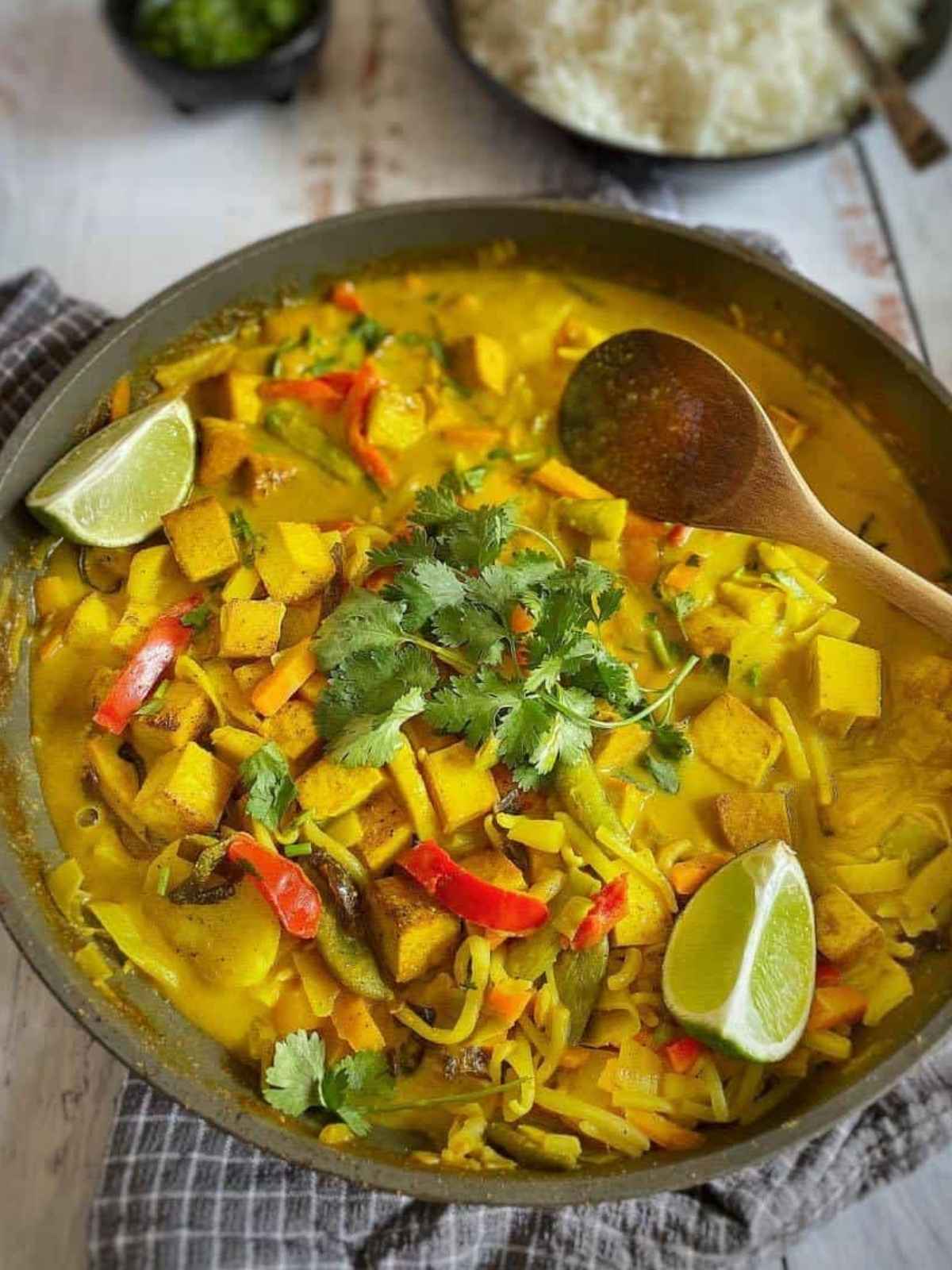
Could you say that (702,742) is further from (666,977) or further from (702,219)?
(702,219)

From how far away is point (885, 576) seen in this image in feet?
9.27

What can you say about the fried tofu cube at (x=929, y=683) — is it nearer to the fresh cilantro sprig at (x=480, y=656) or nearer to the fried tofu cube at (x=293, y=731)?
the fresh cilantro sprig at (x=480, y=656)

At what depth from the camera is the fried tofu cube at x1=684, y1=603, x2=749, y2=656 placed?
2938 mm

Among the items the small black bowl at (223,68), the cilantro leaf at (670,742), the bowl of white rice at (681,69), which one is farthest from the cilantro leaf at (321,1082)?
the small black bowl at (223,68)

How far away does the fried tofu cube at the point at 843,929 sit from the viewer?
2627 millimetres

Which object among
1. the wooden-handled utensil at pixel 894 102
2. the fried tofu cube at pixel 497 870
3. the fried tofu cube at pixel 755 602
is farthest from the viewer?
the wooden-handled utensil at pixel 894 102

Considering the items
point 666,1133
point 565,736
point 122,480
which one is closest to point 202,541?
point 122,480

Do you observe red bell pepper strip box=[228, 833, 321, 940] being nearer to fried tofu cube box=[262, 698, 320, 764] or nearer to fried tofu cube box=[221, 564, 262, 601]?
fried tofu cube box=[262, 698, 320, 764]

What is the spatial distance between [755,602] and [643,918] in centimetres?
78

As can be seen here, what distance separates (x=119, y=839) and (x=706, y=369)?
1.72m

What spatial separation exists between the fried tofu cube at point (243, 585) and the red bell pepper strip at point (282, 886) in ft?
1.92

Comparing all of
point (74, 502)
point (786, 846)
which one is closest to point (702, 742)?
point (786, 846)

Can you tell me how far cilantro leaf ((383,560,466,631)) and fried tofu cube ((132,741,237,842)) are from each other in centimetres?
51

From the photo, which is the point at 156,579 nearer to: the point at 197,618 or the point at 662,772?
the point at 197,618
